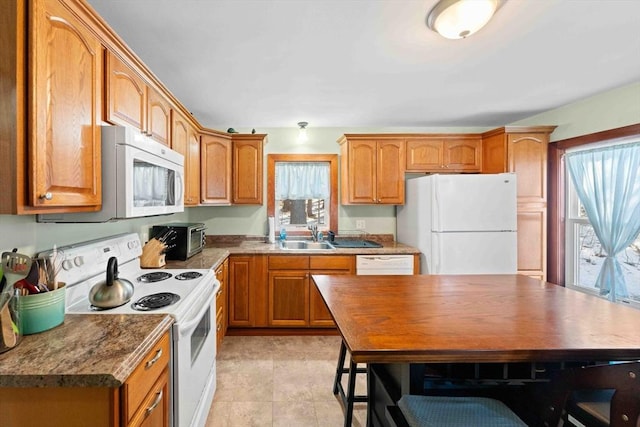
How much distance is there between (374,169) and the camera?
11.2 ft

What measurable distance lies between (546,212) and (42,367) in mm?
3905

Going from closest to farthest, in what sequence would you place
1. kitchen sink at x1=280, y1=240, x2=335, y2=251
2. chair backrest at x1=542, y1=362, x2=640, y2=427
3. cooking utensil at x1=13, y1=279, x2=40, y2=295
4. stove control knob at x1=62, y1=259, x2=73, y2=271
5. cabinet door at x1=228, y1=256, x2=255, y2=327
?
chair backrest at x1=542, y1=362, x2=640, y2=427 < cooking utensil at x1=13, y1=279, x2=40, y2=295 < stove control knob at x1=62, y1=259, x2=73, y2=271 < cabinet door at x1=228, y1=256, x2=255, y2=327 < kitchen sink at x1=280, y1=240, x2=335, y2=251

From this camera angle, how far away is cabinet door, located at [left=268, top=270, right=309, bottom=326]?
3.08 m

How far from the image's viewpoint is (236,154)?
11.0 feet

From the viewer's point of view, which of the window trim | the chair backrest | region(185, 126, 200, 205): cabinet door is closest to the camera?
the chair backrest

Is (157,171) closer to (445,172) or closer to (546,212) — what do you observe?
(445,172)

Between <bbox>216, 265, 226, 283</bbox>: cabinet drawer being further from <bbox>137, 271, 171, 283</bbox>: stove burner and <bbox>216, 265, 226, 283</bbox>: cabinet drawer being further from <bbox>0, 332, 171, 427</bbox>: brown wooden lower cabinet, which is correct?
<bbox>0, 332, 171, 427</bbox>: brown wooden lower cabinet

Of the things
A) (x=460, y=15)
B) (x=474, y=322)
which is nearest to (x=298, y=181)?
(x=460, y=15)

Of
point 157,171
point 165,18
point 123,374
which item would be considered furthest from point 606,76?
point 123,374

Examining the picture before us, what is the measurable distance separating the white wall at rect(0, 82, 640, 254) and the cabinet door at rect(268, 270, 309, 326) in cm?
85

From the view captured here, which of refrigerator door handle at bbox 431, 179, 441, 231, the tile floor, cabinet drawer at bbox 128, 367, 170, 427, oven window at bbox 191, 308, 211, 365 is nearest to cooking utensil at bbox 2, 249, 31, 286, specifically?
cabinet drawer at bbox 128, 367, 170, 427

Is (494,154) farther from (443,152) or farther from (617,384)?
(617,384)

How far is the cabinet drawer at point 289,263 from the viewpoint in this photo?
3.07 meters

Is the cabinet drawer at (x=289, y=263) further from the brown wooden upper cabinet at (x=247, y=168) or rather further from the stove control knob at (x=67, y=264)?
the stove control knob at (x=67, y=264)
